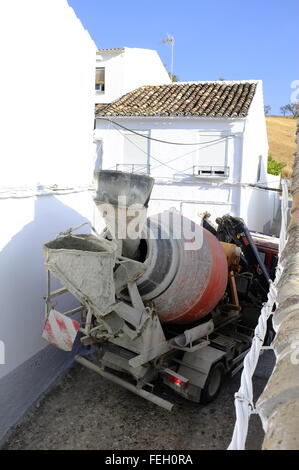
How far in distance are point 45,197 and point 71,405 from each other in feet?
11.1

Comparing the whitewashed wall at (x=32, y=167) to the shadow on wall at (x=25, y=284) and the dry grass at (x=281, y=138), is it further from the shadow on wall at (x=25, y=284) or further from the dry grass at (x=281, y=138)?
the dry grass at (x=281, y=138)

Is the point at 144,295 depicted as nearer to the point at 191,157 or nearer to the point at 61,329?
the point at 61,329

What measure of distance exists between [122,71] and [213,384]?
634 inches

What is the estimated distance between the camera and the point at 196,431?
600 centimetres

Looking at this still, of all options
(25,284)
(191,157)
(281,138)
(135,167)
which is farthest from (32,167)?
(281,138)

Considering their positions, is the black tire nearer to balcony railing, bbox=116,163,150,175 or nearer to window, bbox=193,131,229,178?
window, bbox=193,131,229,178

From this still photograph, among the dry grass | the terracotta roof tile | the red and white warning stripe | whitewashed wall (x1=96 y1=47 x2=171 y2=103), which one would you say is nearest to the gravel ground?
the red and white warning stripe

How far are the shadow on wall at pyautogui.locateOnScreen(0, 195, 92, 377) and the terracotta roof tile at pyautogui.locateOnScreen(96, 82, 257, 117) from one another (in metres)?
10.3

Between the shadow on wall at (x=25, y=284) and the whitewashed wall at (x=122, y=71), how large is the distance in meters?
13.5

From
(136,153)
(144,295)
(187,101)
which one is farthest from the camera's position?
(187,101)

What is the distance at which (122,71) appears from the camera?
19.2 metres

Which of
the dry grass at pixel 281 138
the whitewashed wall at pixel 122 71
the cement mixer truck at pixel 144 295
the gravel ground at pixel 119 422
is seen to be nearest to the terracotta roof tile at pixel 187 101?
the whitewashed wall at pixel 122 71

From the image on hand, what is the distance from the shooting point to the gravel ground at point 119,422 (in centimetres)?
568

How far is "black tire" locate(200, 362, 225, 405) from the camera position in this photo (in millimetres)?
6396
